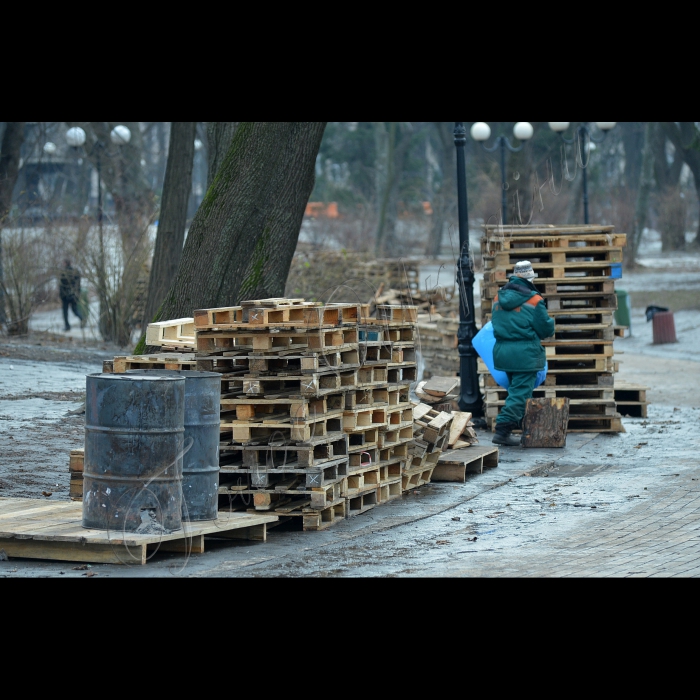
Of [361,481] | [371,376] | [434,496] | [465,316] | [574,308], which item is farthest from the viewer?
[465,316]

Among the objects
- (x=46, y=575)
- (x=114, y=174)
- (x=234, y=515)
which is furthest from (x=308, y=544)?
(x=114, y=174)

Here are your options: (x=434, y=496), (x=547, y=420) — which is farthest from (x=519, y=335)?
(x=434, y=496)

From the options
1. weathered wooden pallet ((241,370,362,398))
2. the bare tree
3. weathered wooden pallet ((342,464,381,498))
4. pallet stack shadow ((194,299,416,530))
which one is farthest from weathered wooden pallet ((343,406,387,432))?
the bare tree

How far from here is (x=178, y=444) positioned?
7.19 meters

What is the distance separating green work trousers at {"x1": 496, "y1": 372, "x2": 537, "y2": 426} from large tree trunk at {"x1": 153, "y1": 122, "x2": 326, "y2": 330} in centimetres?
304

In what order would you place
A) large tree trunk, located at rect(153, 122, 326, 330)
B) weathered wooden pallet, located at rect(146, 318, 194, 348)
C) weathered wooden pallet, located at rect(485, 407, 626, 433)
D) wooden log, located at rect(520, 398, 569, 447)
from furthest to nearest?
weathered wooden pallet, located at rect(485, 407, 626, 433)
wooden log, located at rect(520, 398, 569, 447)
large tree trunk, located at rect(153, 122, 326, 330)
weathered wooden pallet, located at rect(146, 318, 194, 348)

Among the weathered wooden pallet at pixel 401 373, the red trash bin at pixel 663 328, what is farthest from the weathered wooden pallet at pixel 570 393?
the red trash bin at pixel 663 328

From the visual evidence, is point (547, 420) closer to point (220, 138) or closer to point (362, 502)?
point (362, 502)

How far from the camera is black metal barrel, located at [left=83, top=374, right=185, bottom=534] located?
7.02 meters

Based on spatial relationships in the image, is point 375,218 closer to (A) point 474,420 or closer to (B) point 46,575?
(A) point 474,420

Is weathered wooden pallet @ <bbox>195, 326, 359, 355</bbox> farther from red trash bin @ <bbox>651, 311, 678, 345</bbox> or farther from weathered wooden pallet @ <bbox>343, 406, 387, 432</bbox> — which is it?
red trash bin @ <bbox>651, 311, 678, 345</bbox>

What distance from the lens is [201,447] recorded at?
7.70 m

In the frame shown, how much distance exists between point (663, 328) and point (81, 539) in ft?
70.3

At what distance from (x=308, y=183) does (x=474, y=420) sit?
408cm
